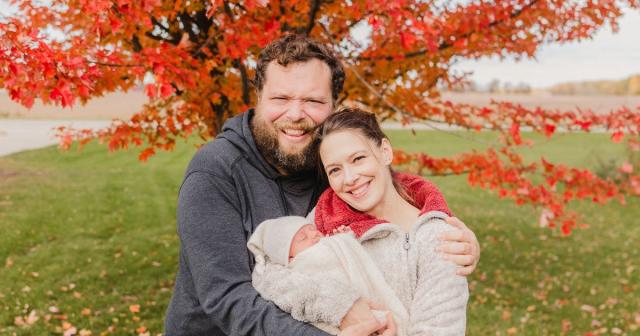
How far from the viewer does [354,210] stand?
266 centimetres

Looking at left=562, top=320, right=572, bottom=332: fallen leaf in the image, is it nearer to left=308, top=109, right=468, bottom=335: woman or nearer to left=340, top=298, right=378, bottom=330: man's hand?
left=308, top=109, right=468, bottom=335: woman

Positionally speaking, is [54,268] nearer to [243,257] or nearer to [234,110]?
[234,110]

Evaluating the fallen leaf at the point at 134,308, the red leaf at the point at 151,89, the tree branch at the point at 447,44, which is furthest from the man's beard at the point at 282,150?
the fallen leaf at the point at 134,308

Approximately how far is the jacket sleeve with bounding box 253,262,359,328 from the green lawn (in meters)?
4.60

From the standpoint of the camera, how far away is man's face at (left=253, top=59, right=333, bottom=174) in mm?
2750

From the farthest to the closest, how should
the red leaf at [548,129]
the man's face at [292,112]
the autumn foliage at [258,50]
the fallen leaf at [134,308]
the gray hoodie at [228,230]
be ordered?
the fallen leaf at [134,308], the red leaf at [548,129], the autumn foliage at [258,50], the man's face at [292,112], the gray hoodie at [228,230]

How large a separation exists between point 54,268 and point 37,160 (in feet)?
36.3

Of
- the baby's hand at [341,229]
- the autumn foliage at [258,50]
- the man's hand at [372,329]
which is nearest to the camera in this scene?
the man's hand at [372,329]

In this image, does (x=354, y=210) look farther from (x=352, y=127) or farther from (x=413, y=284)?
(x=413, y=284)

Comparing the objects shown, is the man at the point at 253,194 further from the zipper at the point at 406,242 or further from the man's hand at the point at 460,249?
the zipper at the point at 406,242

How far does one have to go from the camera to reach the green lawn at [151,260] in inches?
273

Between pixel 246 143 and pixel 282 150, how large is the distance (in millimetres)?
166

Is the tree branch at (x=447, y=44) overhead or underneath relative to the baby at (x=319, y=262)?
overhead

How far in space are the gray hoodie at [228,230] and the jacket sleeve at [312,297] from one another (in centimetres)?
2
